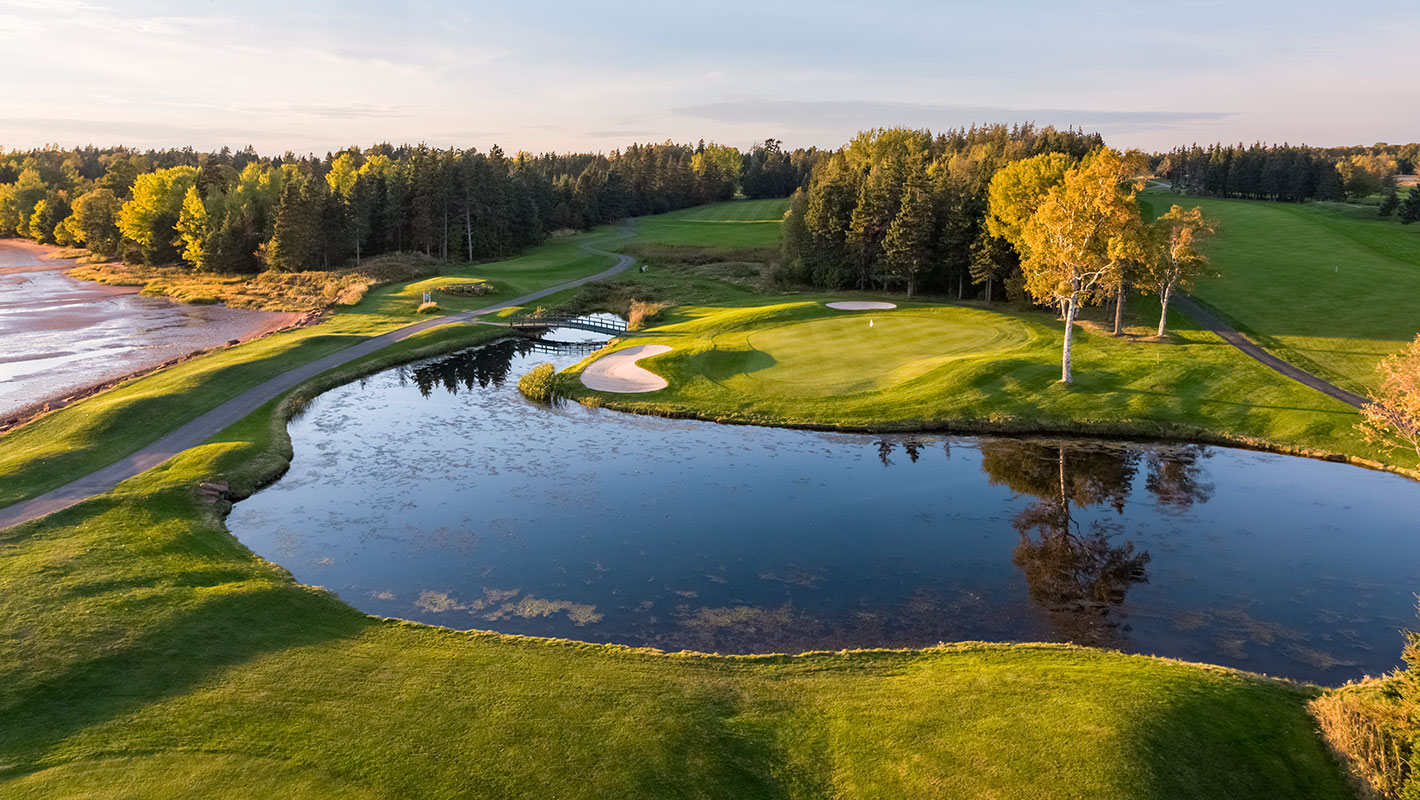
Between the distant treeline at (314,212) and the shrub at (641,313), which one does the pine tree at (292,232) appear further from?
the shrub at (641,313)

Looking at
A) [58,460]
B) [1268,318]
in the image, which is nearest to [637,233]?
[1268,318]

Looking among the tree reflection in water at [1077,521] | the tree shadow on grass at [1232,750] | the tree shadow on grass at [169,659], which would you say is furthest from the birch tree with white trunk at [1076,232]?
the tree shadow on grass at [169,659]

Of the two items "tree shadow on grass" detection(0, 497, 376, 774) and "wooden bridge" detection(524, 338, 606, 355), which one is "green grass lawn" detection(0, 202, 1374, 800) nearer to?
"tree shadow on grass" detection(0, 497, 376, 774)

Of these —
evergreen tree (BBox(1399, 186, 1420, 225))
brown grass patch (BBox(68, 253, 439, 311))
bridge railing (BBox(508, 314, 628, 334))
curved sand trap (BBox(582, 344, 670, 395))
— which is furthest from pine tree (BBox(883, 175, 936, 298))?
evergreen tree (BBox(1399, 186, 1420, 225))

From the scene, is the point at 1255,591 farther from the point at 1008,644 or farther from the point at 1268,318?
the point at 1268,318

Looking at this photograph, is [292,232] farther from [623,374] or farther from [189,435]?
[189,435]
